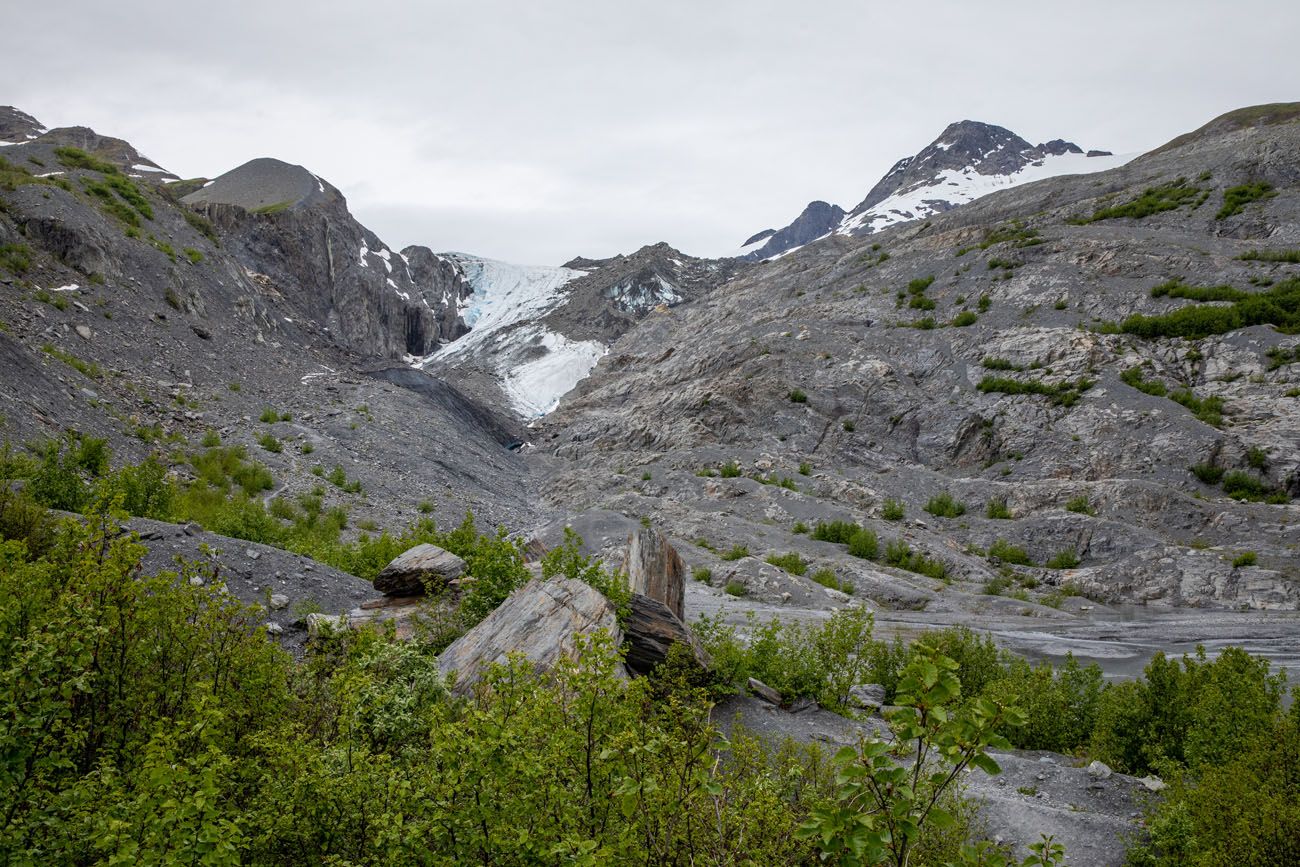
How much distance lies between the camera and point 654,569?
40.1 ft

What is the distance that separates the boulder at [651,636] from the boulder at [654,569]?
1433mm

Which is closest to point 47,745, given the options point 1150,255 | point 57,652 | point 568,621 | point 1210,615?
point 57,652

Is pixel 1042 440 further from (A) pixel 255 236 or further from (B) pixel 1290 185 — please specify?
(A) pixel 255 236

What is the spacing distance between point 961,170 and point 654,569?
155m

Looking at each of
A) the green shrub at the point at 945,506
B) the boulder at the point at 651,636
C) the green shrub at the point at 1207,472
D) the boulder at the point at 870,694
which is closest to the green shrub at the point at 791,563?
the green shrub at the point at 945,506

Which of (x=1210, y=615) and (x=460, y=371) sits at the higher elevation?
(x=460, y=371)

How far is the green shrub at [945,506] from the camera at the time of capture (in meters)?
30.9

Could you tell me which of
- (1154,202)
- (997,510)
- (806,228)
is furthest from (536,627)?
(806,228)

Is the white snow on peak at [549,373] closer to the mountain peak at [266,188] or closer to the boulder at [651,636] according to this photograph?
the mountain peak at [266,188]

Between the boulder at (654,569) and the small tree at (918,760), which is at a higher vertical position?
the small tree at (918,760)

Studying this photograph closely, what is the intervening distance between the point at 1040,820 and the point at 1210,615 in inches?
735

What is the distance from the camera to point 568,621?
26.1 ft

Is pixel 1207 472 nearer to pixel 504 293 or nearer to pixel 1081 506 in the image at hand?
pixel 1081 506

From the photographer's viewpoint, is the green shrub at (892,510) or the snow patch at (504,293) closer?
the green shrub at (892,510)
